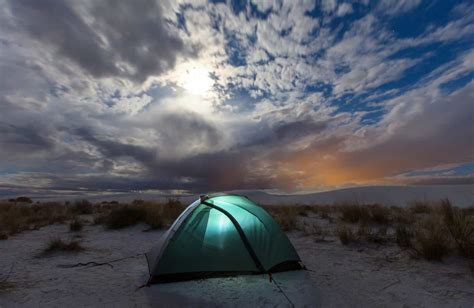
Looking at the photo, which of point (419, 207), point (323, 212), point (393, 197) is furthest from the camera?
point (393, 197)

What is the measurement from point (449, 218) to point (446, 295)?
427 cm

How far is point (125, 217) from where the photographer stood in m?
9.66

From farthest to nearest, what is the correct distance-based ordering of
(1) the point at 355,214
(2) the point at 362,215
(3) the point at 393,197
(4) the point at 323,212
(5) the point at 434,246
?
1. (3) the point at 393,197
2. (4) the point at 323,212
3. (1) the point at 355,214
4. (2) the point at 362,215
5. (5) the point at 434,246

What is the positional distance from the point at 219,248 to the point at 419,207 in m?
12.4

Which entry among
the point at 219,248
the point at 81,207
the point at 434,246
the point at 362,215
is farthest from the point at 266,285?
the point at 81,207

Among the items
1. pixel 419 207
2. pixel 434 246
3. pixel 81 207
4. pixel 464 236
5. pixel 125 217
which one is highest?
pixel 81 207

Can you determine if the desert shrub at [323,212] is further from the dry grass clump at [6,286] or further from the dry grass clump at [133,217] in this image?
the dry grass clump at [6,286]

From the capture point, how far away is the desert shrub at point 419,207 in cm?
1193

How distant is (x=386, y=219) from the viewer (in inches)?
357

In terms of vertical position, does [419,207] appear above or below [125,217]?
above

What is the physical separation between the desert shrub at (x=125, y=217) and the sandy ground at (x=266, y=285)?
3.70 meters

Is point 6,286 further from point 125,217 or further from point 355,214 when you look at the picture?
point 355,214

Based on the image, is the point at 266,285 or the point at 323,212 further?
the point at 323,212

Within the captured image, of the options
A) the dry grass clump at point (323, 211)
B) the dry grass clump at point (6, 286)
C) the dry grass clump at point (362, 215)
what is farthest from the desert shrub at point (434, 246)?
the dry grass clump at point (6, 286)
